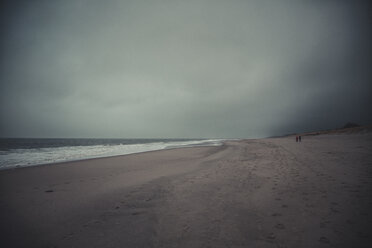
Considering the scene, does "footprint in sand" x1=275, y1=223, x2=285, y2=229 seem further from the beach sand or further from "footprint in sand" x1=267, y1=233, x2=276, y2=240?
"footprint in sand" x1=267, y1=233, x2=276, y2=240

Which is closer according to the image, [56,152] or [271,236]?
[271,236]

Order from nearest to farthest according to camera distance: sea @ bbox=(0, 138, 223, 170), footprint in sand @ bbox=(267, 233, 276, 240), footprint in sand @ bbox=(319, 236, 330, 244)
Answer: footprint in sand @ bbox=(319, 236, 330, 244)
footprint in sand @ bbox=(267, 233, 276, 240)
sea @ bbox=(0, 138, 223, 170)

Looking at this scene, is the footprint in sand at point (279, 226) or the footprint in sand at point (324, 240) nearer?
the footprint in sand at point (324, 240)

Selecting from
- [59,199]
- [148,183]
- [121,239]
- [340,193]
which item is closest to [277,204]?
[340,193]

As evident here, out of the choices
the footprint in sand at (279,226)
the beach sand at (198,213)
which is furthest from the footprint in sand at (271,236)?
the footprint in sand at (279,226)

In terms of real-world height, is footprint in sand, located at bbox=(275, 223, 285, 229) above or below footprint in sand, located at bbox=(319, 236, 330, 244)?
below

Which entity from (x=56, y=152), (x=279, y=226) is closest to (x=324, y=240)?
(x=279, y=226)

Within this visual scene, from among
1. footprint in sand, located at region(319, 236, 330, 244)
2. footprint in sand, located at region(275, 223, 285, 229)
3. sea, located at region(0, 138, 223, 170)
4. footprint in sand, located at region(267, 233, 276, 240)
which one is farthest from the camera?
sea, located at region(0, 138, 223, 170)

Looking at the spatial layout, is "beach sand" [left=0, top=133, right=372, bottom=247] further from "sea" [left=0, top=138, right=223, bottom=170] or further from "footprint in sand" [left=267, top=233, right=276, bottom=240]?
"sea" [left=0, top=138, right=223, bottom=170]

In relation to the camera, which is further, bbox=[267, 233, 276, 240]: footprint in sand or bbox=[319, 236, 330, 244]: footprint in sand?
bbox=[267, 233, 276, 240]: footprint in sand

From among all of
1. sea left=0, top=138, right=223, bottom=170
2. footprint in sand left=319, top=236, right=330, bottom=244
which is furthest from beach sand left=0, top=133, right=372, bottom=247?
sea left=0, top=138, right=223, bottom=170

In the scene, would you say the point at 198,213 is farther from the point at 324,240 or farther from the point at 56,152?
the point at 56,152

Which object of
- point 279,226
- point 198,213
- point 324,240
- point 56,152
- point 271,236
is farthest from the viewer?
point 56,152

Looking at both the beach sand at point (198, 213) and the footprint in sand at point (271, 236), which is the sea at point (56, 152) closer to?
the beach sand at point (198, 213)
